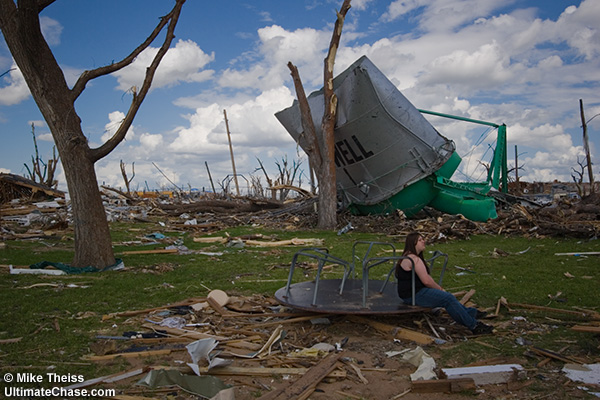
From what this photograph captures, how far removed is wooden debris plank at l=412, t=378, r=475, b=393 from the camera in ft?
14.3

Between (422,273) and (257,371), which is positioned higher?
(422,273)

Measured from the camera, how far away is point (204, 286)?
858cm

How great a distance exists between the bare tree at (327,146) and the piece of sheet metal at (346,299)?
11.1 metres

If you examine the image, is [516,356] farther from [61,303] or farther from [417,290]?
[61,303]

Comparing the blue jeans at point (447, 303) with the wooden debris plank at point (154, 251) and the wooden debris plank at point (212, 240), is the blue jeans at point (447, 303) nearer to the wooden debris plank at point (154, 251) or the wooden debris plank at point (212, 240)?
the wooden debris plank at point (154, 251)

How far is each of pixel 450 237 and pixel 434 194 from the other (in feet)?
16.5

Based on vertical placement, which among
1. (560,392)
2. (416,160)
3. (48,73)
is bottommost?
(560,392)

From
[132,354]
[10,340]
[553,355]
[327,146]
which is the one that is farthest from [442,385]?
[327,146]

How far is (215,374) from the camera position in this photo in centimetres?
474

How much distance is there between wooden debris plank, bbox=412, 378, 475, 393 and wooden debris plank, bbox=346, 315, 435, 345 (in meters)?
1.25

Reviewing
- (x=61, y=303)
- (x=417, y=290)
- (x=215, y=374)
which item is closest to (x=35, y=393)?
(x=215, y=374)

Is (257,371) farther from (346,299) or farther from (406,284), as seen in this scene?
(406,284)

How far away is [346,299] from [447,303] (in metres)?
1.31

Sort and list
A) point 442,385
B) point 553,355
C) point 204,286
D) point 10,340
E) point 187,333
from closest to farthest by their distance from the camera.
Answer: point 442,385 < point 553,355 < point 10,340 < point 187,333 < point 204,286
